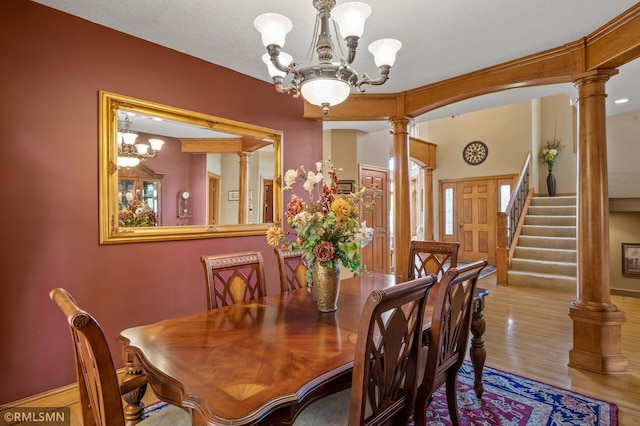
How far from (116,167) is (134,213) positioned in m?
0.37

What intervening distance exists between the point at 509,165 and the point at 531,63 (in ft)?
16.7

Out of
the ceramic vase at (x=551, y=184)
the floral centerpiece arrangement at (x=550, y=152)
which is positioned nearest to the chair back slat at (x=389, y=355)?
the ceramic vase at (x=551, y=184)

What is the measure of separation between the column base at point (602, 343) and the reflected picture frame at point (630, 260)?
3749 millimetres

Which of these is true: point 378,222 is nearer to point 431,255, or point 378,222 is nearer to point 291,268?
point 431,255

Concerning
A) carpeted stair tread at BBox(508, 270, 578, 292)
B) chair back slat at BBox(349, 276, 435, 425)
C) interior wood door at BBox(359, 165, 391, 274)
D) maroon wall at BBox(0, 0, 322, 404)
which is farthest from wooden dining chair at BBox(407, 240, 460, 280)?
carpeted stair tread at BBox(508, 270, 578, 292)

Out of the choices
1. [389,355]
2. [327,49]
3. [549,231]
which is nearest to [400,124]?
[327,49]

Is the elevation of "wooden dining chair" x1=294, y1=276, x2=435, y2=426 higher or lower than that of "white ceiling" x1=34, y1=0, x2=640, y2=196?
lower

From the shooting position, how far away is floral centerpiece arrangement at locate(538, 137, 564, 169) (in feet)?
24.0

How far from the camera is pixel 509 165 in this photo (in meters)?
7.41

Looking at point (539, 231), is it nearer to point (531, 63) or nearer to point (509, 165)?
point (509, 165)

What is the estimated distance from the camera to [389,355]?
→ 1227mm

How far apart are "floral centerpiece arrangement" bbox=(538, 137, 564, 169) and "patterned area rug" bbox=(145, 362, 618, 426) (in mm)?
6489

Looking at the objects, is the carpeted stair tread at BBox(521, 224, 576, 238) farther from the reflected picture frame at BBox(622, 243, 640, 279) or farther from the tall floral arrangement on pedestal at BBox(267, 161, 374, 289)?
the tall floral arrangement on pedestal at BBox(267, 161, 374, 289)

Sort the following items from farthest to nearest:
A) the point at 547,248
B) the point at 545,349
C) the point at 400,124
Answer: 1. the point at 547,248
2. the point at 400,124
3. the point at 545,349
